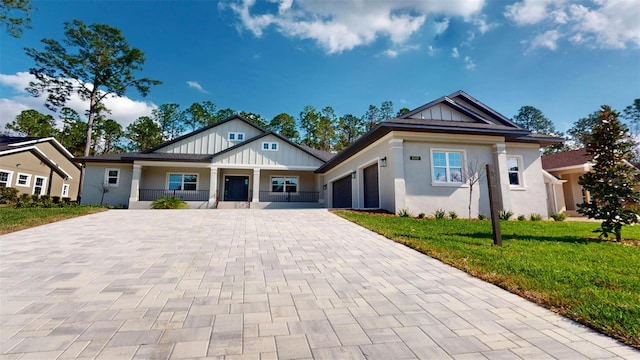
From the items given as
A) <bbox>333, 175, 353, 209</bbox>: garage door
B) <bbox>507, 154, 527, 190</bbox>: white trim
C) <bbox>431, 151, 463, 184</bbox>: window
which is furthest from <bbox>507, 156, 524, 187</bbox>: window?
<bbox>333, 175, 353, 209</bbox>: garage door

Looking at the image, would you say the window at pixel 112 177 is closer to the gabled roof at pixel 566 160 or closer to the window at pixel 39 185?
the window at pixel 39 185

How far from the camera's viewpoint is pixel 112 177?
18.5 m

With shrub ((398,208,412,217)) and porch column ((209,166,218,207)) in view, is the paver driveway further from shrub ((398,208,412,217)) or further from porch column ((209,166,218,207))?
porch column ((209,166,218,207))

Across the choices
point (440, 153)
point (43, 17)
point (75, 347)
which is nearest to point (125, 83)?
point (43, 17)

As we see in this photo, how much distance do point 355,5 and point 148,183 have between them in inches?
689

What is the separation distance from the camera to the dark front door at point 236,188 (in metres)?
20.0

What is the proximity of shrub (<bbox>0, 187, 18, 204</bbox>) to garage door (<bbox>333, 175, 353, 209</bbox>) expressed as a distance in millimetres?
19463

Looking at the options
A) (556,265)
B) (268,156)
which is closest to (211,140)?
(268,156)

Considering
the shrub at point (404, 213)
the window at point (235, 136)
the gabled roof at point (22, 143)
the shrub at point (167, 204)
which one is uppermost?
the window at point (235, 136)

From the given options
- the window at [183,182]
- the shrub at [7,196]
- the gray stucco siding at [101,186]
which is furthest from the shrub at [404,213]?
the shrub at [7,196]

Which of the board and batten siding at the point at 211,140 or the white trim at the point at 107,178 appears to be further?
the board and batten siding at the point at 211,140

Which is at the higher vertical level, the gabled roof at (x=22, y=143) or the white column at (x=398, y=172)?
the gabled roof at (x=22, y=143)

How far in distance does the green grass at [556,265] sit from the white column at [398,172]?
2.53m

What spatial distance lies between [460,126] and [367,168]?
14.9 ft
